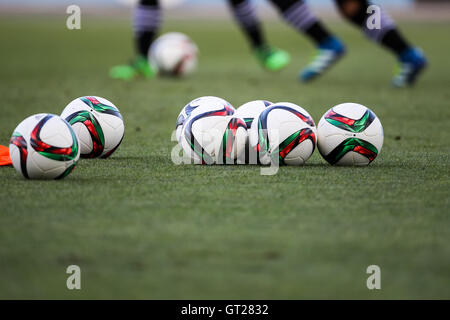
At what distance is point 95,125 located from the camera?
17.3ft

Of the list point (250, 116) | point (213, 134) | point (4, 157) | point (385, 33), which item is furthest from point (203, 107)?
point (385, 33)

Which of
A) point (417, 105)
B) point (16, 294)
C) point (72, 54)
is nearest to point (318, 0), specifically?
point (72, 54)

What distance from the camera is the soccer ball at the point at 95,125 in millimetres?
5270

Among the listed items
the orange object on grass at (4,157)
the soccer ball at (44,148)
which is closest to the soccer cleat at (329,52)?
the orange object on grass at (4,157)

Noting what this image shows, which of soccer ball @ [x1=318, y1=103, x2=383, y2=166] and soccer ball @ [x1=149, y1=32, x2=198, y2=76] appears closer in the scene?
soccer ball @ [x1=318, y1=103, x2=383, y2=166]

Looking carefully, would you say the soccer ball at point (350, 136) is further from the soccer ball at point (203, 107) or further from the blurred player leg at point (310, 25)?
the blurred player leg at point (310, 25)

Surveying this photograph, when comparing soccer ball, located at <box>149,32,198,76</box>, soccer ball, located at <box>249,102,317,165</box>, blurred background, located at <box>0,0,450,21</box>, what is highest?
blurred background, located at <box>0,0,450,21</box>

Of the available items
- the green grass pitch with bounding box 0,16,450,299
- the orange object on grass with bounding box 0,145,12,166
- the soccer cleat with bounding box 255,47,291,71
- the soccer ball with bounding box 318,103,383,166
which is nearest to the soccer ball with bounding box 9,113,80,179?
the green grass pitch with bounding box 0,16,450,299

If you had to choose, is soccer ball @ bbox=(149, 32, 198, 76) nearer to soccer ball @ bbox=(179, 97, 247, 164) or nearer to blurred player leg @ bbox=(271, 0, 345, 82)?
blurred player leg @ bbox=(271, 0, 345, 82)

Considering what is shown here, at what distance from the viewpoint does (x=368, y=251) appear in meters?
3.23

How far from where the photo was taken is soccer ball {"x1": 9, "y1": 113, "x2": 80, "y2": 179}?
4.45 metres

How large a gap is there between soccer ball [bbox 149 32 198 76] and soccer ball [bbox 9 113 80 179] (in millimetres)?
7463

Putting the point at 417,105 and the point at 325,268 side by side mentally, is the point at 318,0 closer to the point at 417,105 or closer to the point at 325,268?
the point at 417,105
